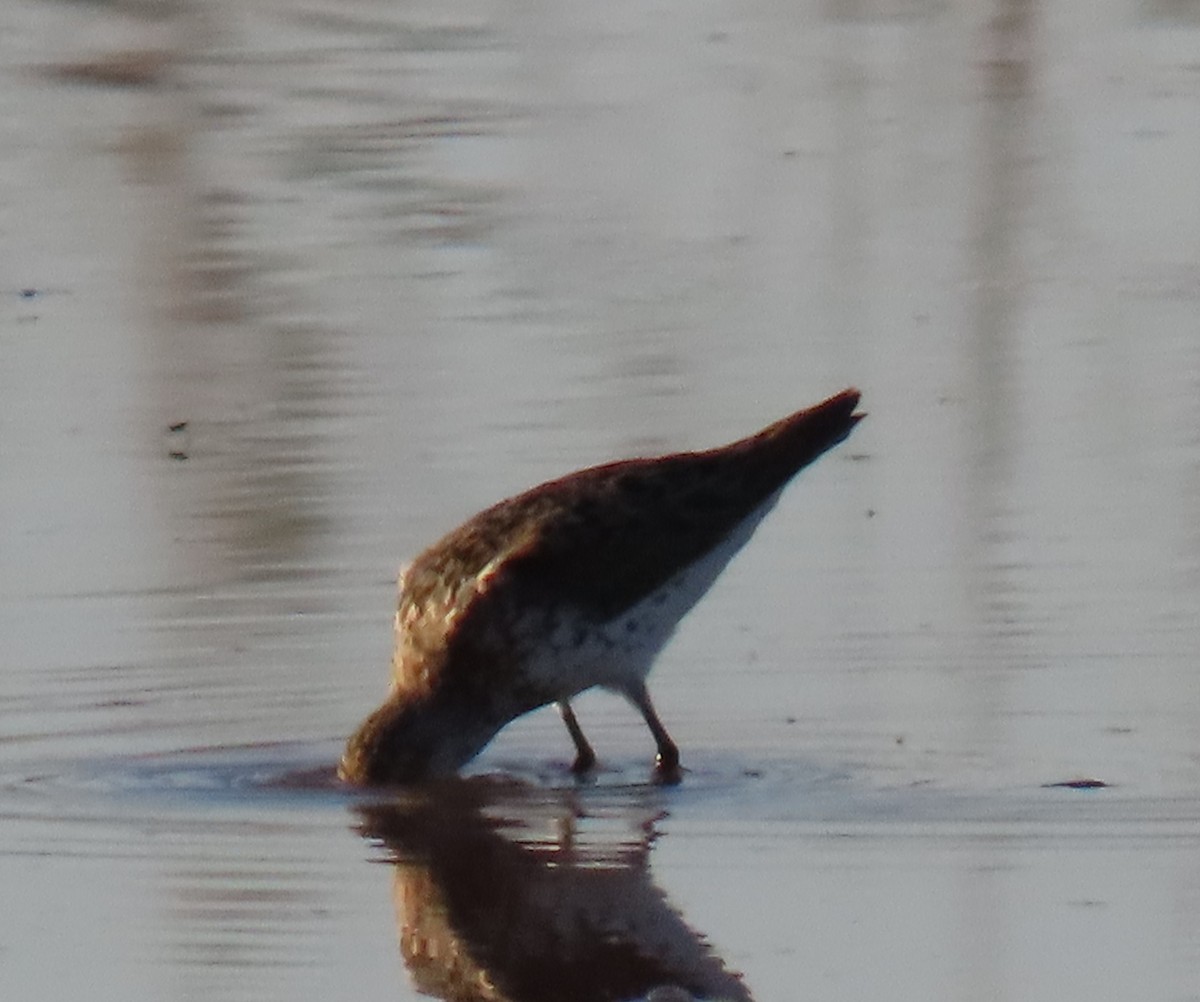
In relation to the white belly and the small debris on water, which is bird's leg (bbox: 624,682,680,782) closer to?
the white belly

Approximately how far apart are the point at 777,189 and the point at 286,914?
6.60m

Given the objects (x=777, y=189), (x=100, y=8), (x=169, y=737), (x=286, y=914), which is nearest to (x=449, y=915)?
(x=286, y=914)

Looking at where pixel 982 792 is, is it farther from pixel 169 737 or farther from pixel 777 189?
pixel 777 189

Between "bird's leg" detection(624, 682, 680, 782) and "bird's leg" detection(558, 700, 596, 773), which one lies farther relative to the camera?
"bird's leg" detection(558, 700, 596, 773)

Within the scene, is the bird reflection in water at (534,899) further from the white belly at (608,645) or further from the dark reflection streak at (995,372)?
the dark reflection streak at (995,372)

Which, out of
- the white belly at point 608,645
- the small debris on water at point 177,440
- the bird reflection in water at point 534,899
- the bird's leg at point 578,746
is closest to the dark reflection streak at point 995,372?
the bird reflection in water at point 534,899

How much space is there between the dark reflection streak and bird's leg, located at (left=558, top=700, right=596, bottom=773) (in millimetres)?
890

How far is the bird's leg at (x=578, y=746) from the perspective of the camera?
27.2 ft

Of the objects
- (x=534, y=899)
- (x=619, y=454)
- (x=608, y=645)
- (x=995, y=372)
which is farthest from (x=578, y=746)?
(x=995, y=372)

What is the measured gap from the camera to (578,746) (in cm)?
836

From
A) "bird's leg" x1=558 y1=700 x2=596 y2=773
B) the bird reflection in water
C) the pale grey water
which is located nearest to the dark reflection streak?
the pale grey water

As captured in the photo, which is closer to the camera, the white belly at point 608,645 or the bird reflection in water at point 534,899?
the bird reflection in water at point 534,899

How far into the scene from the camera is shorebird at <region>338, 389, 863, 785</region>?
8.38 metres

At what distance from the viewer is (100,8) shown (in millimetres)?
16328
